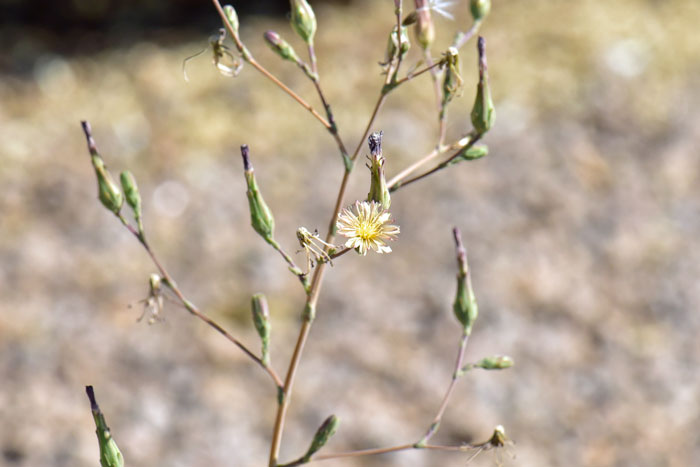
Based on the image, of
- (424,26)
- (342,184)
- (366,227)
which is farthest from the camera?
(424,26)

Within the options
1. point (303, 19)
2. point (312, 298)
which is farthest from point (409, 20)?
point (312, 298)

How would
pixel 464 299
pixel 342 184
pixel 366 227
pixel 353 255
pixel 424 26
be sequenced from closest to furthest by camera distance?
pixel 366 227
pixel 342 184
pixel 424 26
pixel 464 299
pixel 353 255

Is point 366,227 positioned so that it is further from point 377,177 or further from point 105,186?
point 105,186

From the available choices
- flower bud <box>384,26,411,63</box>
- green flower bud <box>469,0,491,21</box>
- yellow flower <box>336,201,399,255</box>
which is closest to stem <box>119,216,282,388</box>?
yellow flower <box>336,201,399,255</box>

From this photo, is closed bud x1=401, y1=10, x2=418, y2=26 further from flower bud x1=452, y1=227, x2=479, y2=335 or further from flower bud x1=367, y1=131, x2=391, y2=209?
flower bud x1=452, y1=227, x2=479, y2=335

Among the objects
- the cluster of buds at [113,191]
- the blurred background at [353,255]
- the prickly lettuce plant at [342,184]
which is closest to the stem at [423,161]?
the prickly lettuce plant at [342,184]

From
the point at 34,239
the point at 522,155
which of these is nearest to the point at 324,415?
the point at 34,239
